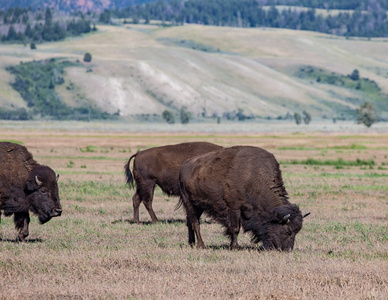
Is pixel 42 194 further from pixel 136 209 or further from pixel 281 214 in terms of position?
pixel 281 214

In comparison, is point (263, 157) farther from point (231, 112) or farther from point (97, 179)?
point (231, 112)

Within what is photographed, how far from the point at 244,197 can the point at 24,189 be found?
4.46 m

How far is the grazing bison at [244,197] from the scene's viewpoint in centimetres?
1248

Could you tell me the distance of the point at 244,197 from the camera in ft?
42.2

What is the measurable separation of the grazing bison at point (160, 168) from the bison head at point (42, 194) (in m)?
4.08

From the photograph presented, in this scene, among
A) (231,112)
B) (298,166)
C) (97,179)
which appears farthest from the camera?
(231,112)

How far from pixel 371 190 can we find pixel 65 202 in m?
11.3

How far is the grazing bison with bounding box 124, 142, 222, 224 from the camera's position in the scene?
58.0ft

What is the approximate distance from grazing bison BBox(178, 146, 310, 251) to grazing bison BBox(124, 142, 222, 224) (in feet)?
13.2

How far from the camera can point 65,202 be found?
21.7 meters

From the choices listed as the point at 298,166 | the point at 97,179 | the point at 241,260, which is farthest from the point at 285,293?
the point at 298,166

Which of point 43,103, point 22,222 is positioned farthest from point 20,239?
point 43,103

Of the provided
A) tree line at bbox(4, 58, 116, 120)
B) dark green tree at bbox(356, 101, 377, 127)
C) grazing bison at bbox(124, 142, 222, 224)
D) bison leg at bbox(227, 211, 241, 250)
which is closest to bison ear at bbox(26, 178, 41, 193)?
bison leg at bbox(227, 211, 241, 250)

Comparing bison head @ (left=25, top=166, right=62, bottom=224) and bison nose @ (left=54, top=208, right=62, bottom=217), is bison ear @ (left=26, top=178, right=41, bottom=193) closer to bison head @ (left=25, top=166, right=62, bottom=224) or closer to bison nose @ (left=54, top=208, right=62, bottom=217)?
bison head @ (left=25, top=166, right=62, bottom=224)
